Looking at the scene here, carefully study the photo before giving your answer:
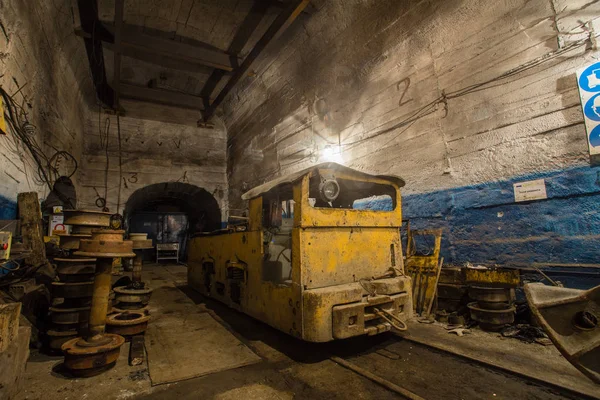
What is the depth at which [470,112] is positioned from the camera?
4469 millimetres

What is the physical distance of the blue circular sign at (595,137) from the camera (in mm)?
3260

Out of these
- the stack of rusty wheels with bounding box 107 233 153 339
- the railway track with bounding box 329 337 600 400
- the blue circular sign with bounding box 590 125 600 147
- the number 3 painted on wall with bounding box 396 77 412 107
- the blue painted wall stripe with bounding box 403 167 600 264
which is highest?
the number 3 painted on wall with bounding box 396 77 412 107

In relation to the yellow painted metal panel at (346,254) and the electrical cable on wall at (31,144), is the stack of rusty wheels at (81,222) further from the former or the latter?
the yellow painted metal panel at (346,254)

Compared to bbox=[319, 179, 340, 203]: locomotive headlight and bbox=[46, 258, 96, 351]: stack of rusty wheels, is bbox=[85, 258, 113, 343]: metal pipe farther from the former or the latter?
bbox=[319, 179, 340, 203]: locomotive headlight

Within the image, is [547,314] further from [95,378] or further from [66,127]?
[66,127]

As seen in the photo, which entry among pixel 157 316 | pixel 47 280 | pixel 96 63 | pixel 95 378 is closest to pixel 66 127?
pixel 96 63

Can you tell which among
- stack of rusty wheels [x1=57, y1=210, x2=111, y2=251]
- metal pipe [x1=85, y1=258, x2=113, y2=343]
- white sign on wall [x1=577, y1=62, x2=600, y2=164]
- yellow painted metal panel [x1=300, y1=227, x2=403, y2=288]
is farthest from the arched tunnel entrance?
white sign on wall [x1=577, y1=62, x2=600, y2=164]

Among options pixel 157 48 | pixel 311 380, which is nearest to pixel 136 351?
pixel 311 380

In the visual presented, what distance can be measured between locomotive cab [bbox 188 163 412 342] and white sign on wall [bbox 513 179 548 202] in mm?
1767

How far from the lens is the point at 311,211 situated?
2.80 metres

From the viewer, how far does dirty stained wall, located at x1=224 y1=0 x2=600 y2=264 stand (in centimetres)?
352

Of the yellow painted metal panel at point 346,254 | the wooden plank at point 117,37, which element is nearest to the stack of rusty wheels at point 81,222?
the yellow painted metal panel at point 346,254

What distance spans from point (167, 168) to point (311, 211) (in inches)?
416

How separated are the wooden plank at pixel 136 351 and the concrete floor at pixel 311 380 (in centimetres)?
8
